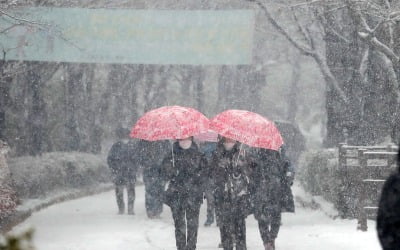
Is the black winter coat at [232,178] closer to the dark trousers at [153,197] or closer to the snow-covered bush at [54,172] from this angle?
the dark trousers at [153,197]

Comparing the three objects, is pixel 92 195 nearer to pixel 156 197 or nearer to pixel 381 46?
pixel 156 197

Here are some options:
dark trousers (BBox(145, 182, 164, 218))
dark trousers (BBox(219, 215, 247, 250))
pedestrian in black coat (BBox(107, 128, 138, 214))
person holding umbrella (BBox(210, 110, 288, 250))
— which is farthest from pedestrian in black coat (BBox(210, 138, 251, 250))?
pedestrian in black coat (BBox(107, 128, 138, 214))

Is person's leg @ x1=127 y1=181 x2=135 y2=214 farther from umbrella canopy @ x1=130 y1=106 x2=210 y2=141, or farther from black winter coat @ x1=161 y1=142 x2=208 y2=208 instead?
black winter coat @ x1=161 y1=142 x2=208 y2=208

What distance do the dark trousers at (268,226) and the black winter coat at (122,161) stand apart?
5.73 m

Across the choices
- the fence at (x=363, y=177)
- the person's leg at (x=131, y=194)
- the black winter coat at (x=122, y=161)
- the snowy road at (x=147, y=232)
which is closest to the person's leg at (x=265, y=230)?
the snowy road at (x=147, y=232)

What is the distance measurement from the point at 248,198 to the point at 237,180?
0.80ft

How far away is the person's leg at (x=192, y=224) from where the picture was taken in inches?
363

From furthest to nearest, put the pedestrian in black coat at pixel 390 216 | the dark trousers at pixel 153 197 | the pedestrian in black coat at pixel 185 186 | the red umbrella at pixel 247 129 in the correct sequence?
the dark trousers at pixel 153 197
the pedestrian in black coat at pixel 185 186
the red umbrella at pixel 247 129
the pedestrian in black coat at pixel 390 216

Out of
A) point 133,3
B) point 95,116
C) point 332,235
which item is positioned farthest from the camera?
point 95,116

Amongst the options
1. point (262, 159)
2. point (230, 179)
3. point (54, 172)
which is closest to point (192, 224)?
point (230, 179)

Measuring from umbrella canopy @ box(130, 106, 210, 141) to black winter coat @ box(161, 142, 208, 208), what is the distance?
228 mm

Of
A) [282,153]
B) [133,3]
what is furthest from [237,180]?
[133,3]

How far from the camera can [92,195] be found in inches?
810

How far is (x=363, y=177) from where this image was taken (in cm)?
1280
